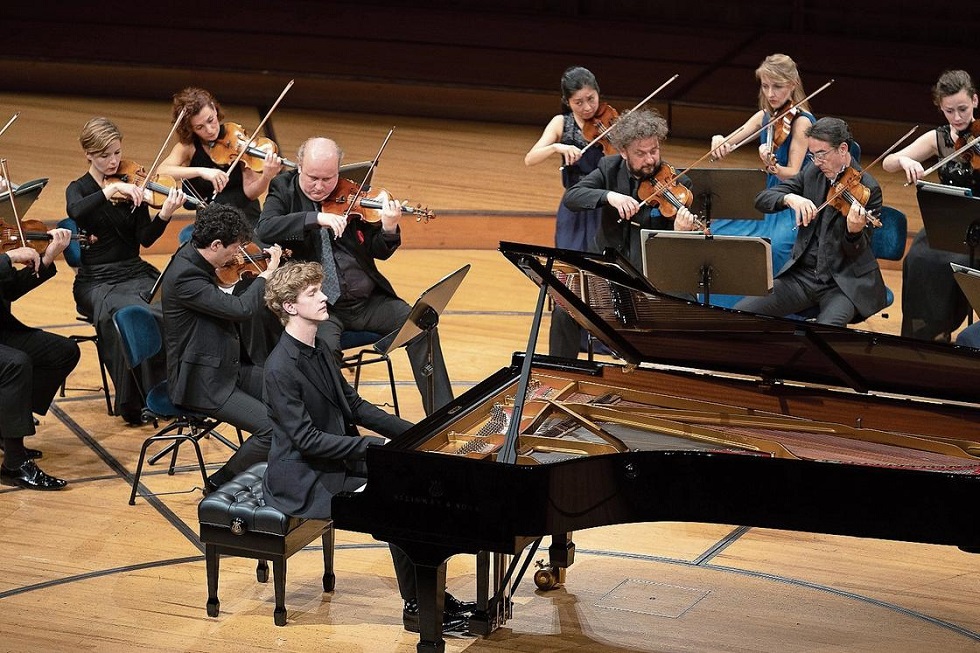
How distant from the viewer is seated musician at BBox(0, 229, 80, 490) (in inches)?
203

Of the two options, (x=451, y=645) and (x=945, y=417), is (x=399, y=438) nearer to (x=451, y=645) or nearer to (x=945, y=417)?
(x=451, y=645)

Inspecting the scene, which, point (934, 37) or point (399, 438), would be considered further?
point (934, 37)

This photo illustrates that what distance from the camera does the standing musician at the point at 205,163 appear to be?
6.26 m

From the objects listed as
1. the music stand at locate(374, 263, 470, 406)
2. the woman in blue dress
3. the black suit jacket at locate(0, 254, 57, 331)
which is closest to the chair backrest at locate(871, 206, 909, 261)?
the woman in blue dress

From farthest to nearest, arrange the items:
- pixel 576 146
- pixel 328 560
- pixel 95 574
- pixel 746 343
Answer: pixel 576 146, pixel 95 574, pixel 328 560, pixel 746 343

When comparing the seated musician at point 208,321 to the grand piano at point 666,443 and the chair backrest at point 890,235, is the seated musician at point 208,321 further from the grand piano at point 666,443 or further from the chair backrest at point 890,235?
the chair backrest at point 890,235

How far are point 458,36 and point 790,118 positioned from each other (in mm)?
5447

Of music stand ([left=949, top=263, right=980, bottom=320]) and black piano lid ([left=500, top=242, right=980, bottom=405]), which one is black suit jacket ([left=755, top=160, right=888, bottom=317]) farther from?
black piano lid ([left=500, top=242, right=980, bottom=405])

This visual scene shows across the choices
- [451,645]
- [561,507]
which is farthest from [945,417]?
[451,645]

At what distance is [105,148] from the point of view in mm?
5805

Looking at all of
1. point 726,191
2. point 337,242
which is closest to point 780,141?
point 726,191

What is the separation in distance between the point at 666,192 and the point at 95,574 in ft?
9.46

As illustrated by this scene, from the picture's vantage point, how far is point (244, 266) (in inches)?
204

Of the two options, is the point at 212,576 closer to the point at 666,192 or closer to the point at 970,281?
the point at 666,192
